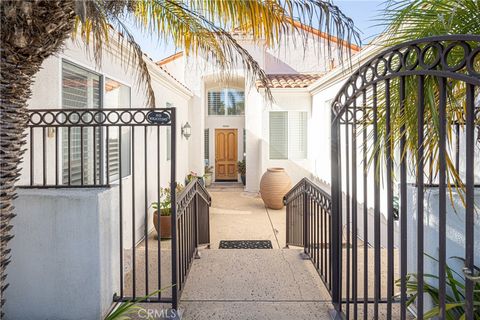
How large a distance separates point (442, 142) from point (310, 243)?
9.98 feet

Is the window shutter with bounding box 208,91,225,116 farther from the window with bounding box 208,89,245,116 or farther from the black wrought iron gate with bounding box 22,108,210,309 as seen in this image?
the black wrought iron gate with bounding box 22,108,210,309

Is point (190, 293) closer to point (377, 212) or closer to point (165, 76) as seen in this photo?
point (377, 212)

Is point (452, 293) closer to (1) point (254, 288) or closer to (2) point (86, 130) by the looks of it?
(1) point (254, 288)

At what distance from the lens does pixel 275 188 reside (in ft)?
31.8

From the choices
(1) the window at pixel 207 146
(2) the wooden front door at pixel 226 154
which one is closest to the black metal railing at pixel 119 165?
(1) the window at pixel 207 146

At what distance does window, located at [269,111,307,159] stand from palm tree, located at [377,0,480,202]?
8.78 m

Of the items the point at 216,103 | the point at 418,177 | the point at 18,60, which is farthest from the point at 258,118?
the point at 418,177

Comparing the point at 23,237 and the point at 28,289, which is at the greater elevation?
the point at 23,237

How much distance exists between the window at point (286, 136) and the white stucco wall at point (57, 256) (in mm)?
8832

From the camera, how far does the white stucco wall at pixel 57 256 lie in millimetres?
2551

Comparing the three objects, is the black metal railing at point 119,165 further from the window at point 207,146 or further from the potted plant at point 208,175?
the window at point 207,146

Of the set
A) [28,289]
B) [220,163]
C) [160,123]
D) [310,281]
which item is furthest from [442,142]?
[220,163]

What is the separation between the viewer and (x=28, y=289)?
2588mm

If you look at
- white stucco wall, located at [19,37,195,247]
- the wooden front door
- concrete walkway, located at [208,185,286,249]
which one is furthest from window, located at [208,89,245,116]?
concrete walkway, located at [208,185,286,249]
